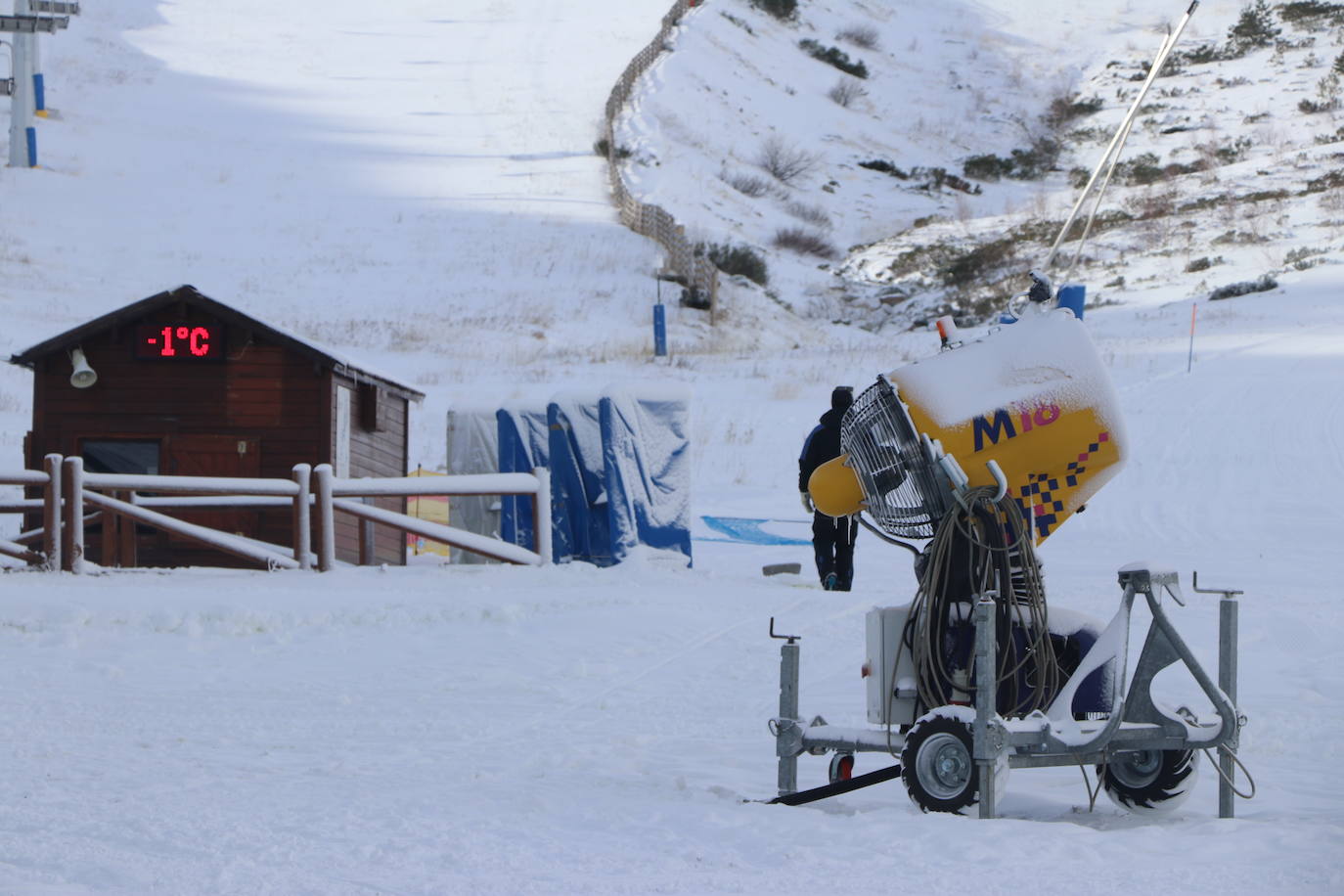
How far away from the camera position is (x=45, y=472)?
1368cm

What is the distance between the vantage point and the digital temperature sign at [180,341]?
58.6ft

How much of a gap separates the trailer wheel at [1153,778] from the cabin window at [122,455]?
14131mm

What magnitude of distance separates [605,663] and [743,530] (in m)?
8.77

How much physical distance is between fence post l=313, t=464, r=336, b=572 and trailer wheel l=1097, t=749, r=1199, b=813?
29.8 feet

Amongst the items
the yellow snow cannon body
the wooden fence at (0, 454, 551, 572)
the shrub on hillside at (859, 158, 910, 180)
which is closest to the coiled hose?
the yellow snow cannon body

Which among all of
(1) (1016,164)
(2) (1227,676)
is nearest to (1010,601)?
(2) (1227,676)

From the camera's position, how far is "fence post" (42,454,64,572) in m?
13.5

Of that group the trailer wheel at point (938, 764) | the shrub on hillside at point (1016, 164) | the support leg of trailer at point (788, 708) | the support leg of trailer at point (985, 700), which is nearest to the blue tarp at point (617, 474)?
the support leg of trailer at point (788, 708)

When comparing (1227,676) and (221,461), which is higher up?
(221,461)

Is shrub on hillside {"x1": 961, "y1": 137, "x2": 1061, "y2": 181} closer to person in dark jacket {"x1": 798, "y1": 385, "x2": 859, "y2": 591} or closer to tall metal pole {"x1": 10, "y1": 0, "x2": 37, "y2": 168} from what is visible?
tall metal pole {"x1": 10, "y1": 0, "x2": 37, "y2": 168}

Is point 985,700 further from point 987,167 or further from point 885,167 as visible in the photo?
point 987,167

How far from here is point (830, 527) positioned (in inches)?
534

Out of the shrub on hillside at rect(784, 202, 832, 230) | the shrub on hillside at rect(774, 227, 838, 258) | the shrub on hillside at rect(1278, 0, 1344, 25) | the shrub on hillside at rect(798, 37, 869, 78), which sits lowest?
the shrub on hillside at rect(774, 227, 838, 258)

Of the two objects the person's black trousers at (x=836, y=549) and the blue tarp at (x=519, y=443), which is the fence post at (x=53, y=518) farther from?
the person's black trousers at (x=836, y=549)
